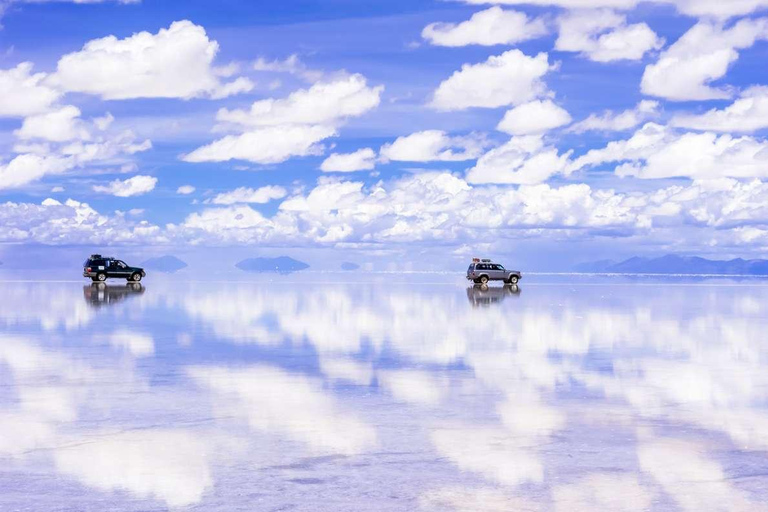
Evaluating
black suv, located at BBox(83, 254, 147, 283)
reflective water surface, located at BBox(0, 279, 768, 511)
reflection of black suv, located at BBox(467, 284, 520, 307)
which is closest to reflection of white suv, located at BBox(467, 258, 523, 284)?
reflection of black suv, located at BBox(467, 284, 520, 307)

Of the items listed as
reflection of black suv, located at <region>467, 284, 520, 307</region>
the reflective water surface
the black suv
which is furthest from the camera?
the black suv

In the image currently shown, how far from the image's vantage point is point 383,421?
1264cm

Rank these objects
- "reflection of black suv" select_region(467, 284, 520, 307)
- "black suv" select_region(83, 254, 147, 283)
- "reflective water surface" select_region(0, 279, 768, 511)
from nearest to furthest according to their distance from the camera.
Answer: "reflective water surface" select_region(0, 279, 768, 511) → "reflection of black suv" select_region(467, 284, 520, 307) → "black suv" select_region(83, 254, 147, 283)

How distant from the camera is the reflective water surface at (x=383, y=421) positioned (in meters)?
8.88

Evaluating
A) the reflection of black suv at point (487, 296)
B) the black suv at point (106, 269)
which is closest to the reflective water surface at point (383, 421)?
the reflection of black suv at point (487, 296)

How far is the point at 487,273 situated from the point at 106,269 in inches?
1334

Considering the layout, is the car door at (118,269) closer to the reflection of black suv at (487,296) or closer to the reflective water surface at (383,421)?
the reflection of black suv at (487,296)

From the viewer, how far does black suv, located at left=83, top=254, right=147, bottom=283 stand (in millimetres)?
76562

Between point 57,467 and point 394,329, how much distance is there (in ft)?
63.3

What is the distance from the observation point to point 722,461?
1020 cm

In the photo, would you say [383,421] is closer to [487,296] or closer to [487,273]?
[487,296]

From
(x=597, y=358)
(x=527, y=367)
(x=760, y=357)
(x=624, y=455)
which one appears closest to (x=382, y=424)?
(x=624, y=455)

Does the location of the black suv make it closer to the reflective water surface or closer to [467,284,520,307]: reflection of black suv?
[467,284,520,307]: reflection of black suv

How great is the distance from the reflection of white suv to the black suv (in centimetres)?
2981
